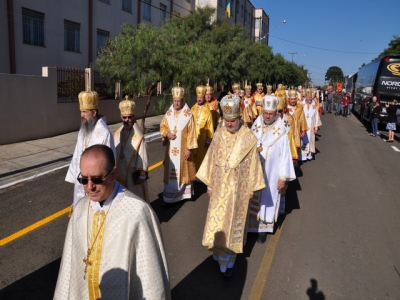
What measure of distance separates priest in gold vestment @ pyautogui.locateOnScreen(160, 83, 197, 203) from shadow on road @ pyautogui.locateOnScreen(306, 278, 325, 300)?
312 cm

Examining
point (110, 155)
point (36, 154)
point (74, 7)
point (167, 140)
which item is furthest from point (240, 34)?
point (110, 155)

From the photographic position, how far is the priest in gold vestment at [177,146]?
696 cm

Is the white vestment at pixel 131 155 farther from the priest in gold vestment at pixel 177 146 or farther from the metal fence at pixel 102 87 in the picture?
the metal fence at pixel 102 87

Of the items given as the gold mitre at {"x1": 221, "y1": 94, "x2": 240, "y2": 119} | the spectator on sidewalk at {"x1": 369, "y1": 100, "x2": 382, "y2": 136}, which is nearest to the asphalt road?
the gold mitre at {"x1": 221, "y1": 94, "x2": 240, "y2": 119}

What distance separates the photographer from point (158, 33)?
15336 mm

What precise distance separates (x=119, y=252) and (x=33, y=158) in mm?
9020

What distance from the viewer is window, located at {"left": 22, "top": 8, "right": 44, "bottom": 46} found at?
16.1 meters

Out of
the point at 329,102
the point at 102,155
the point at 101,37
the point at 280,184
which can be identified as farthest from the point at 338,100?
the point at 102,155

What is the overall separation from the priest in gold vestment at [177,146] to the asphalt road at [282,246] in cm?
34

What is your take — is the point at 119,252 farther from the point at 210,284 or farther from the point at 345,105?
the point at 345,105

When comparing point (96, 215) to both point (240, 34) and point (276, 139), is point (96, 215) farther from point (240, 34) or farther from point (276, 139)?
point (240, 34)

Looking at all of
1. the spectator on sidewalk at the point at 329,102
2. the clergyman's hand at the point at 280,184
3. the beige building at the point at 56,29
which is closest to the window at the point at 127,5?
the beige building at the point at 56,29

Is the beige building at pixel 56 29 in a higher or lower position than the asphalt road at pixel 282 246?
higher

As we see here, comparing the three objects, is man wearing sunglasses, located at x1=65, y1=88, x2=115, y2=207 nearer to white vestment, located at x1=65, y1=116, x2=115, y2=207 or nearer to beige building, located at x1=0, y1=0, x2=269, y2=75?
white vestment, located at x1=65, y1=116, x2=115, y2=207
